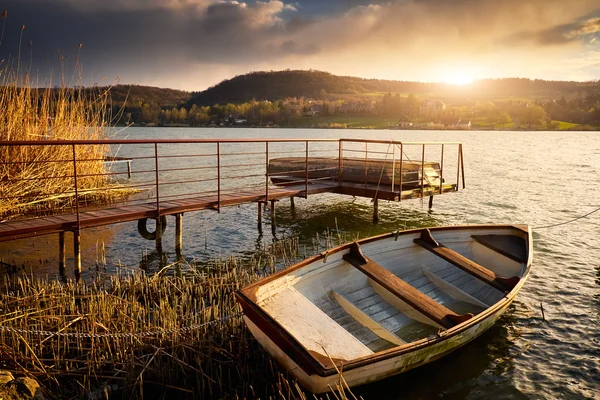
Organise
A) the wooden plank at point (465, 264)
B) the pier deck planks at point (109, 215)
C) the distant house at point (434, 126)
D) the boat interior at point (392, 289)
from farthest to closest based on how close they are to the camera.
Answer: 1. the distant house at point (434, 126)
2. the pier deck planks at point (109, 215)
3. the wooden plank at point (465, 264)
4. the boat interior at point (392, 289)

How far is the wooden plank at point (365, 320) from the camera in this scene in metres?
5.84

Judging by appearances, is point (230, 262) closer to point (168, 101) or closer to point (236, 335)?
point (236, 335)

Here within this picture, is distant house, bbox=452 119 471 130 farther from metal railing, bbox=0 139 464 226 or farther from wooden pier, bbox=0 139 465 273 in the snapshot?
metal railing, bbox=0 139 464 226

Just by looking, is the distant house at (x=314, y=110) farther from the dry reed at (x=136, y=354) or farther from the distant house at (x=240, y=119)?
the dry reed at (x=136, y=354)

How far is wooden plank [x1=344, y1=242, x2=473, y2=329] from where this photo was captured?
584 centimetres

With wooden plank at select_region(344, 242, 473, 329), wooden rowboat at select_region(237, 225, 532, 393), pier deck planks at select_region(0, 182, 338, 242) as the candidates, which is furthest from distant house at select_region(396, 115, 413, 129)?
wooden plank at select_region(344, 242, 473, 329)

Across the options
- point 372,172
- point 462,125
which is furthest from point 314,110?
point 372,172

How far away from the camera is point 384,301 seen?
6684 mm

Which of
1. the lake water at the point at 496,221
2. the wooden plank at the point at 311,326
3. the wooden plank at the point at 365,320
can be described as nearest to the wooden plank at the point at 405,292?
the wooden plank at the point at 365,320

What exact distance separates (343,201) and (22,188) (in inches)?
429

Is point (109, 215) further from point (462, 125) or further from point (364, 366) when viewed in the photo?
point (462, 125)

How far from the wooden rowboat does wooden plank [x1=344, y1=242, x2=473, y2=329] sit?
0.05 feet

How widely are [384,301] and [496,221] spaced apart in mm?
10594

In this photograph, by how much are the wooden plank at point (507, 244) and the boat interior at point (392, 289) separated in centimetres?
2
